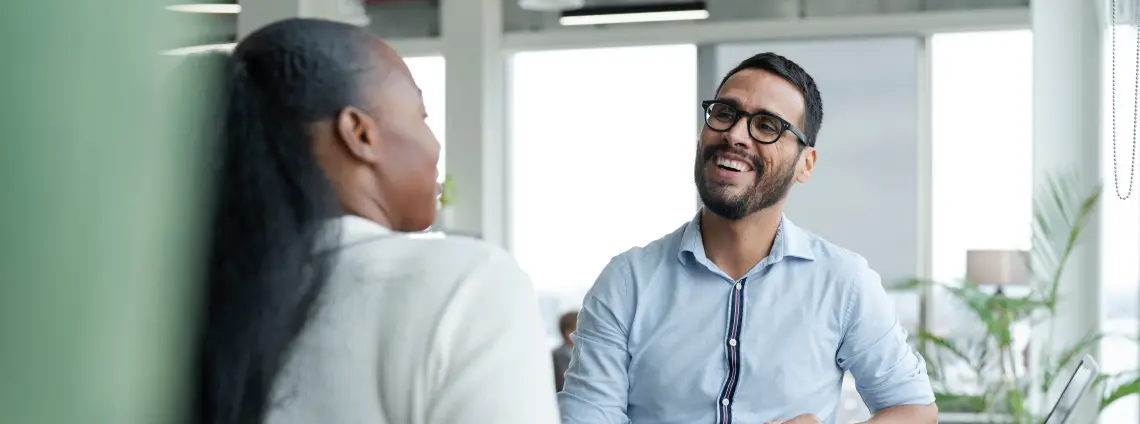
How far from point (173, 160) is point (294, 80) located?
0.23 metres

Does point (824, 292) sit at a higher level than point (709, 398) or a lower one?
higher

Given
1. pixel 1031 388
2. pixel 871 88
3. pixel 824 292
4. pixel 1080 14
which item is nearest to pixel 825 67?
pixel 871 88

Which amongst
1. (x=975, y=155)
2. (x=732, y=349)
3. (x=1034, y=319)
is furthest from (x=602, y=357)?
(x=975, y=155)

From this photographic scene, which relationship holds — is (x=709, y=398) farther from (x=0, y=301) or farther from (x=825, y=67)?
(x=825, y=67)

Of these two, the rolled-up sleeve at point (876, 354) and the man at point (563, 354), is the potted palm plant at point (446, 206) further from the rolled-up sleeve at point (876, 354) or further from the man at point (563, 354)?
the rolled-up sleeve at point (876, 354)

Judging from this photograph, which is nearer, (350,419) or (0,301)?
(0,301)

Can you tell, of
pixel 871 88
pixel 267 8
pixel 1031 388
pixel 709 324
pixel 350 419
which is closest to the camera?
pixel 350 419

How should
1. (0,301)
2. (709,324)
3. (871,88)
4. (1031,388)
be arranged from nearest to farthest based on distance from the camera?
(0,301), (709,324), (1031,388), (871,88)

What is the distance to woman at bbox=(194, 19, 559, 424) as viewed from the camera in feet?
2.23

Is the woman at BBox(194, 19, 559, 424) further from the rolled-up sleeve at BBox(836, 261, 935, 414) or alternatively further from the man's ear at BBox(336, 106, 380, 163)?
the rolled-up sleeve at BBox(836, 261, 935, 414)

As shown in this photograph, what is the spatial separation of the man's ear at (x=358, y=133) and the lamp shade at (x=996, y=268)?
6745 mm

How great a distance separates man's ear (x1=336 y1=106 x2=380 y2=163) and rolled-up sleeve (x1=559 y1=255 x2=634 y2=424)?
1.37 meters

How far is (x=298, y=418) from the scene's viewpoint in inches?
28.4

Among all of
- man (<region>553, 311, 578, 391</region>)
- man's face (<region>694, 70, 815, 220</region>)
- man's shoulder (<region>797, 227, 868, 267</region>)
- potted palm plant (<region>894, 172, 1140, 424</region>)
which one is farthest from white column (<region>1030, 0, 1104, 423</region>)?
man's face (<region>694, 70, 815, 220</region>)
